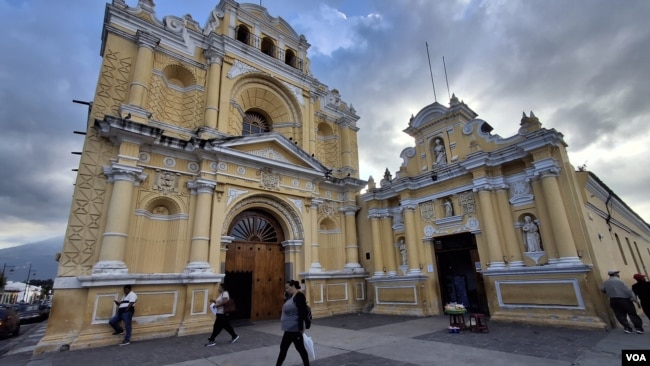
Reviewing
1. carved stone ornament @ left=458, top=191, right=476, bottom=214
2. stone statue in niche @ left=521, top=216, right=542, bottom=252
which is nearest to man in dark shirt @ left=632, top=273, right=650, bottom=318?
stone statue in niche @ left=521, top=216, right=542, bottom=252

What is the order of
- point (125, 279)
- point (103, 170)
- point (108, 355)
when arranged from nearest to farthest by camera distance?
point (108, 355) → point (125, 279) → point (103, 170)

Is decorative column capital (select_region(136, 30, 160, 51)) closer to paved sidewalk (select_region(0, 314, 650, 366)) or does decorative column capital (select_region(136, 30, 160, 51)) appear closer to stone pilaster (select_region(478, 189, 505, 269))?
paved sidewalk (select_region(0, 314, 650, 366))

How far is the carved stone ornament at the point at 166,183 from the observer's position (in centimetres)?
1039

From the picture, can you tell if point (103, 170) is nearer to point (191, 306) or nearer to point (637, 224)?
point (191, 306)

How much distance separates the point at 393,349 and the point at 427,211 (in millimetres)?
7587

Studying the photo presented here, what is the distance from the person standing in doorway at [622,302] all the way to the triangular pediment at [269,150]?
1017 centimetres

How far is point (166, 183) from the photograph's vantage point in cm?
1054

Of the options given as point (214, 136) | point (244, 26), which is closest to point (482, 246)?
point (214, 136)

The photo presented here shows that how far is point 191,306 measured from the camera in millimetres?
9531

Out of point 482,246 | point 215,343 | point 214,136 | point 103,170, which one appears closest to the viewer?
point 215,343

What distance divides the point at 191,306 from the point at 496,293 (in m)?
9.70

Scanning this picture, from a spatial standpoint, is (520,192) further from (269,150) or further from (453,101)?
(269,150)

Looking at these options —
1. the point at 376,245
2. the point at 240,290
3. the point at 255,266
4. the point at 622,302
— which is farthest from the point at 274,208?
the point at 622,302

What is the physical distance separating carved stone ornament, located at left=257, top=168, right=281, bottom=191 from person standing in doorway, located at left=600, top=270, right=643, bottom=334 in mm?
10710
